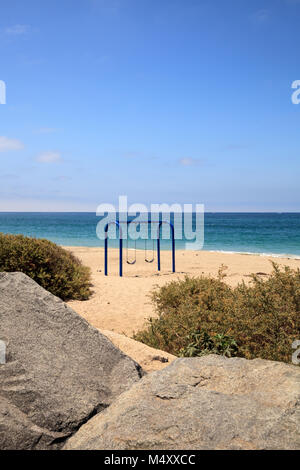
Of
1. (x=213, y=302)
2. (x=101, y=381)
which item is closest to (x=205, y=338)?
(x=213, y=302)

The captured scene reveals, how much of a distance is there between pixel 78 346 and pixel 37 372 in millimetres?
518

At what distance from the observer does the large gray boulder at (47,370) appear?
296 cm

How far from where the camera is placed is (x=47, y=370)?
3.28m

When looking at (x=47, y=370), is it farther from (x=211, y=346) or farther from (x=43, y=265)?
(x=43, y=265)

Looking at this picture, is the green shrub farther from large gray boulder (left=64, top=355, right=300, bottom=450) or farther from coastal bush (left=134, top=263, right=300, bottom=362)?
large gray boulder (left=64, top=355, right=300, bottom=450)

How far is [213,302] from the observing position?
6.91m

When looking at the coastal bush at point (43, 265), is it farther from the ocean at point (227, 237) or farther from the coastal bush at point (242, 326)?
the coastal bush at point (242, 326)

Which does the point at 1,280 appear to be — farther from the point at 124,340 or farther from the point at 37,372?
the point at 124,340

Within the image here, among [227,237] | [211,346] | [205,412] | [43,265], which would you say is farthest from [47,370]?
[227,237]

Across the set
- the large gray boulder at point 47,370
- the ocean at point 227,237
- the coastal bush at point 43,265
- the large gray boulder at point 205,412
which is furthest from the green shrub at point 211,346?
the ocean at point 227,237

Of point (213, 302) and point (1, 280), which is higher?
point (1, 280)

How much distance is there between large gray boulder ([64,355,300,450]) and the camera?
8.14 feet

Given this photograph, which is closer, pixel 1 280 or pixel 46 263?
pixel 1 280

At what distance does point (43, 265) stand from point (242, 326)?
562 centimetres
